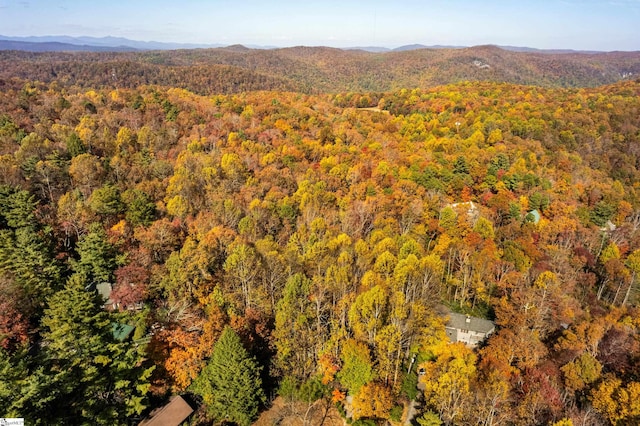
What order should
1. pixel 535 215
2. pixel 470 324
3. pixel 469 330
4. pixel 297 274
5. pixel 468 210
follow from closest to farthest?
pixel 297 274 → pixel 469 330 → pixel 470 324 → pixel 468 210 → pixel 535 215

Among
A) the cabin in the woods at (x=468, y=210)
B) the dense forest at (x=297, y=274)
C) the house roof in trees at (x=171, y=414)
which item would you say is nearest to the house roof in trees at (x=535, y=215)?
the dense forest at (x=297, y=274)

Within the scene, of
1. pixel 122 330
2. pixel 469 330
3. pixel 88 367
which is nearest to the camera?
pixel 88 367

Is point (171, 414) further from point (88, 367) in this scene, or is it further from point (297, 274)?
→ point (297, 274)

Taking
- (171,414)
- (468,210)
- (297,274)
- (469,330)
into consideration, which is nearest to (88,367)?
(171,414)

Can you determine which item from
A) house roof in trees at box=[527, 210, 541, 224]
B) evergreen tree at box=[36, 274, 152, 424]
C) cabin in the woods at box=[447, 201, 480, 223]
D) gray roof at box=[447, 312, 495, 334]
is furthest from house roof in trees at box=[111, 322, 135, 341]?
house roof in trees at box=[527, 210, 541, 224]

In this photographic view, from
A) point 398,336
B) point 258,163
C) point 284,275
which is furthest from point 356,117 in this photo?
point 398,336

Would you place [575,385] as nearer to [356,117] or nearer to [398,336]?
[398,336]

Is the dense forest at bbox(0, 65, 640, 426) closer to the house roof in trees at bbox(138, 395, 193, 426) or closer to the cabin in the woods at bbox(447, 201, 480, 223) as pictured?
the cabin in the woods at bbox(447, 201, 480, 223)

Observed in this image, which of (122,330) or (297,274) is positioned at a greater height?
(297,274)

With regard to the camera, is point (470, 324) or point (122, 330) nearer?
point (122, 330)
